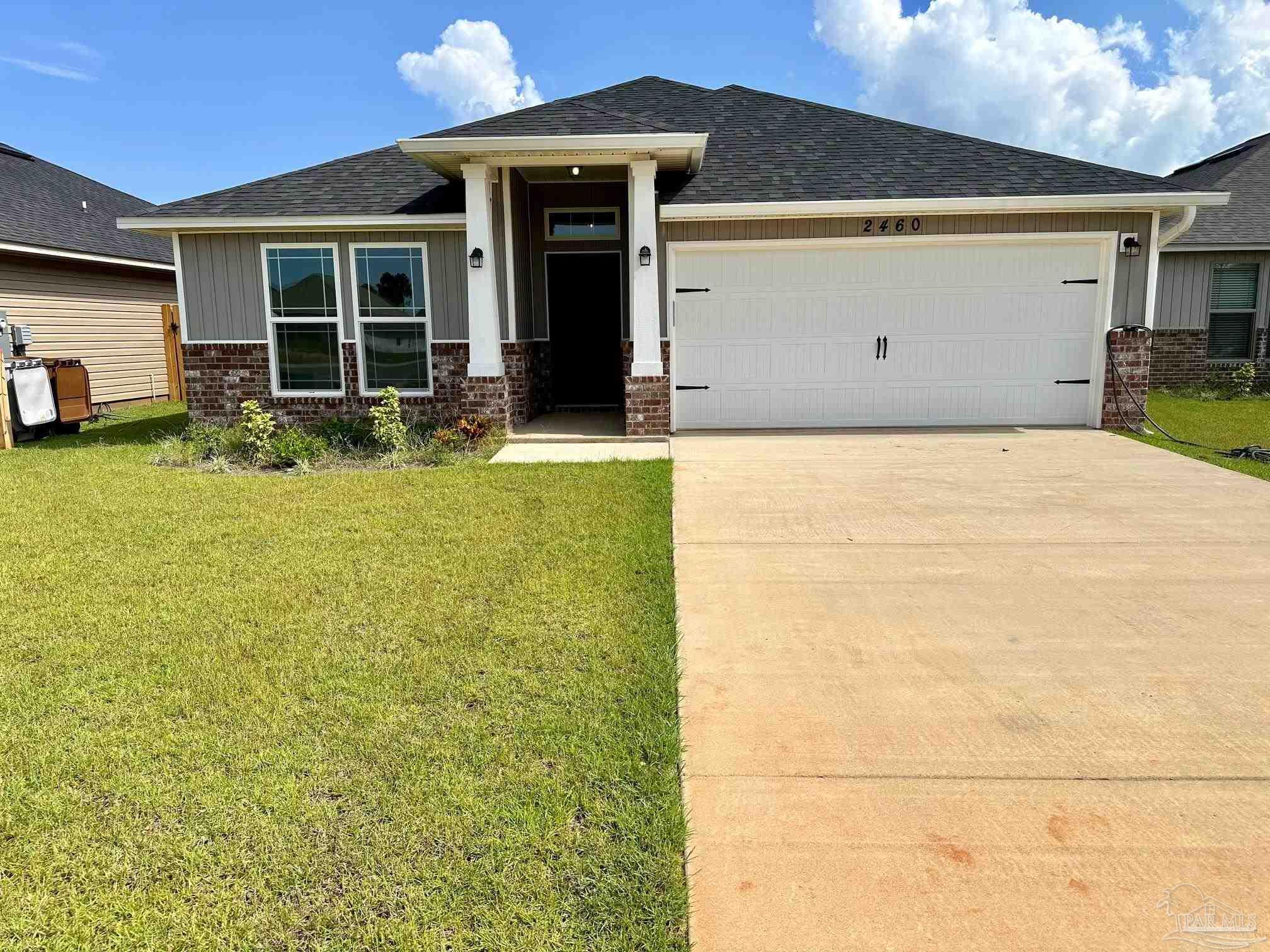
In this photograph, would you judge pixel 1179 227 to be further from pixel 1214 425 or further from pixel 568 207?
pixel 568 207

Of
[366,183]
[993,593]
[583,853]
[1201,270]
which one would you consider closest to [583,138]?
[366,183]

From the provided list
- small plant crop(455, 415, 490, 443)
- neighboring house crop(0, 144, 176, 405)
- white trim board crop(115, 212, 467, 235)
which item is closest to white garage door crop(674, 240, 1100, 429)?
small plant crop(455, 415, 490, 443)

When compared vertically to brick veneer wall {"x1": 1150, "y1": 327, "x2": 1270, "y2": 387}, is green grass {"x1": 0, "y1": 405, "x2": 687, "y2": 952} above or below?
below

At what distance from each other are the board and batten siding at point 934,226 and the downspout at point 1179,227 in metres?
0.51

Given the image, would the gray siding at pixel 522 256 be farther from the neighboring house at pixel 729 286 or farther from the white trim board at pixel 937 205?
the white trim board at pixel 937 205

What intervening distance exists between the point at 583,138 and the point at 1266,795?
8.15m

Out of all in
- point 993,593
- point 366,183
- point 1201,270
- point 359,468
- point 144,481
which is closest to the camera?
point 993,593

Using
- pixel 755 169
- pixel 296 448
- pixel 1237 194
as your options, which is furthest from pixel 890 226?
pixel 1237 194

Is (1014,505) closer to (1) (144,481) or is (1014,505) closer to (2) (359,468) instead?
(2) (359,468)

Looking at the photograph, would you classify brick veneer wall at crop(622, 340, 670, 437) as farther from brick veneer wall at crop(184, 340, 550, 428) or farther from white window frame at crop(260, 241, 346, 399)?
white window frame at crop(260, 241, 346, 399)

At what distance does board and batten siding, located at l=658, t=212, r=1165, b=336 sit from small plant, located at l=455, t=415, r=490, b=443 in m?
2.88

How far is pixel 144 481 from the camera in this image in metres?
7.87

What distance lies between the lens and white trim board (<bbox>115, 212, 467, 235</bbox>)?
33.0 feet

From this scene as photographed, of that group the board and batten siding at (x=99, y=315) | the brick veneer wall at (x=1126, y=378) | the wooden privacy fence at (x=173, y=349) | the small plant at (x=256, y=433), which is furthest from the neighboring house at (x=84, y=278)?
→ the brick veneer wall at (x=1126, y=378)
